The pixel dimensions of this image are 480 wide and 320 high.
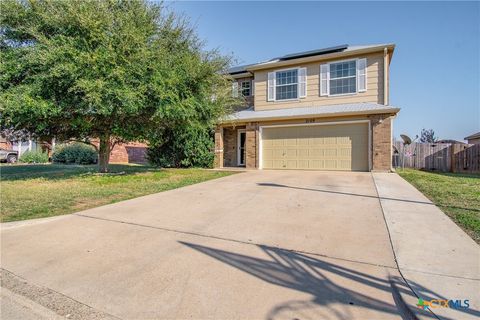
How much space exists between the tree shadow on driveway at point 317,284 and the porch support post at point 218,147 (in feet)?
40.9

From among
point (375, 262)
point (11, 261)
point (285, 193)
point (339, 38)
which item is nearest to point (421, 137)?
point (339, 38)

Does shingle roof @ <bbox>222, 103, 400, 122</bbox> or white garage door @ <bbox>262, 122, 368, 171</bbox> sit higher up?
shingle roof @ <bbox>222, 103, 400, 122</bbox>

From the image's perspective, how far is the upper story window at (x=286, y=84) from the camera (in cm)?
1531

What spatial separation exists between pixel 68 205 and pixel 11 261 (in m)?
2.93

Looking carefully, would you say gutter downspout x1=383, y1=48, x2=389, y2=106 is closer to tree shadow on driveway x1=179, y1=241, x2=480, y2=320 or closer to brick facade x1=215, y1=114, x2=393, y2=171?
brick facade x1=215, y1=114, x2=393, y2=171

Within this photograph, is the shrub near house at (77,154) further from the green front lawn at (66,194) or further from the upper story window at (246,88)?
the upper story window at (246,88)

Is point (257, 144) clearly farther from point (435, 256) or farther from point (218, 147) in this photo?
point (435, 256)

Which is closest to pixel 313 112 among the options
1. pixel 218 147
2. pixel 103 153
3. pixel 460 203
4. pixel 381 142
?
pixel 381 142

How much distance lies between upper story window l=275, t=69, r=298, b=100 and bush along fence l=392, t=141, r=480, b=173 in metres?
7.51

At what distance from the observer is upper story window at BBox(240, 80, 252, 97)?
1786cm

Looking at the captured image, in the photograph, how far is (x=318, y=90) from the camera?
14664 millimetres

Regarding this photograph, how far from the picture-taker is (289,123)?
14430 millimetres

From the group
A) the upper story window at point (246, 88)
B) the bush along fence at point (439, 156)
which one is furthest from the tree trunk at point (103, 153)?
the bush along fence at point (439, 156)

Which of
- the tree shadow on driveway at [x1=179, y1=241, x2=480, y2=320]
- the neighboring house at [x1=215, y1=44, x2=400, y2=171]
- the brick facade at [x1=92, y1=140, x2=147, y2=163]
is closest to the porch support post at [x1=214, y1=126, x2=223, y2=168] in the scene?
the neighboring house at [x1=215, y1=44, x2=400, y2=171]
